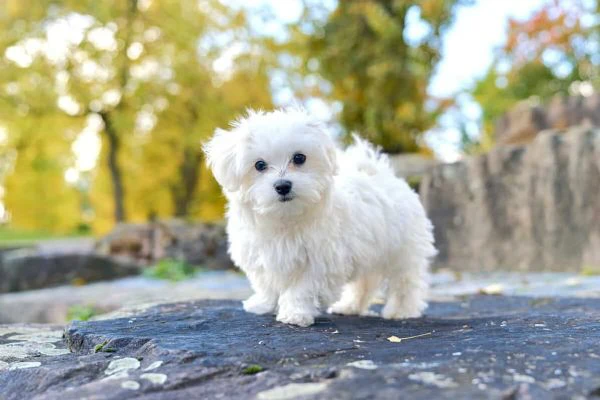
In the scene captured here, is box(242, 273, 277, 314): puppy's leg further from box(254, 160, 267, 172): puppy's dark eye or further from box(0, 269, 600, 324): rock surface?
box(0, 269, 600, 324): rock surface

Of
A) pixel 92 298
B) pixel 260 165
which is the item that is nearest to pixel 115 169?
pixel 92 298

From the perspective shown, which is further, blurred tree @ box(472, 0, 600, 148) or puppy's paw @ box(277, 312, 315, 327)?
blurred tree @ box(472, 0, 600, 148)

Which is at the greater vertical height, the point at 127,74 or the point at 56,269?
the point at 127,74

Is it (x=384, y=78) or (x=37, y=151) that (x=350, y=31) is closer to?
(x=384, y=78)

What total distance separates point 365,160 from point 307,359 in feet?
7.67

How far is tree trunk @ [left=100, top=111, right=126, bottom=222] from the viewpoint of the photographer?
20.8 metres

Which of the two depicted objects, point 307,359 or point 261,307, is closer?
point 307,359

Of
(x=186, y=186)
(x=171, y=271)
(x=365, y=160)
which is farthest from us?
(x=186, y=186)

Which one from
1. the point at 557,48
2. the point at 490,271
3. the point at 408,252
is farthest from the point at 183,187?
the point at 408,252

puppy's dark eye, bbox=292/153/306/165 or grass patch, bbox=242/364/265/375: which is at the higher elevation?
puppy's dark eye, bbox=292/153/306/165

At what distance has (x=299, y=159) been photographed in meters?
3.97

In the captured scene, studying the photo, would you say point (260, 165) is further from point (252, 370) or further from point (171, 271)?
point (171, 271)

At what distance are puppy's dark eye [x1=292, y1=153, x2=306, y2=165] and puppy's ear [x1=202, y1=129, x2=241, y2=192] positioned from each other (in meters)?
0.35

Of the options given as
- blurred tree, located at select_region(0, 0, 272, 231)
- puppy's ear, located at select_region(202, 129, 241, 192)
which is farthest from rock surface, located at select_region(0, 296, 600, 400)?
blurred tree, located at select_region(0, 0, 272, 231)
